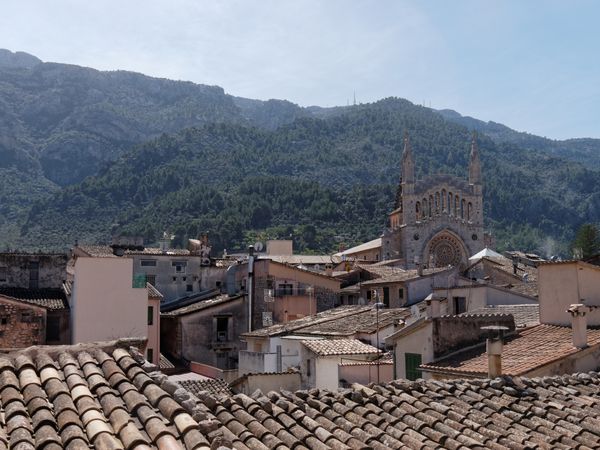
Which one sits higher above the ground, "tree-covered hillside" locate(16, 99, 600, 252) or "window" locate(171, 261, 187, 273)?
"tree-covered hillside" locate(16, 99, 600, 252)

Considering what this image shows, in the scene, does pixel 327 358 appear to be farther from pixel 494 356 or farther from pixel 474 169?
pixel 474 169

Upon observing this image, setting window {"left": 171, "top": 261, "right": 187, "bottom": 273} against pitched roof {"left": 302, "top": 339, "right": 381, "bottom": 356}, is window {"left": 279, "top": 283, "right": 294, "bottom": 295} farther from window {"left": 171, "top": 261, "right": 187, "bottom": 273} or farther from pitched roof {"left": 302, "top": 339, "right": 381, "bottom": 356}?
pitched roof {"left": 302, "top": 339, "right": 381, "bottom": 356}

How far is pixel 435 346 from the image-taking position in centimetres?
1928

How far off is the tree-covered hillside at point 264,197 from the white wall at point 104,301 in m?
83.0

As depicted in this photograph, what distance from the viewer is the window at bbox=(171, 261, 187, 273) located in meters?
50.5

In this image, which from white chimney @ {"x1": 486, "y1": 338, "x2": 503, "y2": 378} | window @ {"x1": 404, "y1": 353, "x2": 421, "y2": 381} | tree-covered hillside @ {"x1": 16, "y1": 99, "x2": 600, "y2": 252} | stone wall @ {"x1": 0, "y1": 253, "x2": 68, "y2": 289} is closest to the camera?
white chimney @ {"x1": 486, "y1": 338, "x2": 503, "y2": 378}

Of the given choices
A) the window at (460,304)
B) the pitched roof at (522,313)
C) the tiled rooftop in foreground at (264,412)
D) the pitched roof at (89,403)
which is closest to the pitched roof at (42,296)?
the window at (460,304)

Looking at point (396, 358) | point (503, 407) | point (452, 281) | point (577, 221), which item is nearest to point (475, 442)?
point (503, 407)

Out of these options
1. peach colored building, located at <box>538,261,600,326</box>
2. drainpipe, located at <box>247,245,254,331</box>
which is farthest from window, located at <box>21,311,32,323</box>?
peach colored building, located at <box>538,261,600,326</box>

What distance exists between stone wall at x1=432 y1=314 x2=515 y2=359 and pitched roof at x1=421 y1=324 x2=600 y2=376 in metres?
0.31

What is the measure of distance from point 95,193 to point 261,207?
34.6m

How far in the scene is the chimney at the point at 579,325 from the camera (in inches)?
635

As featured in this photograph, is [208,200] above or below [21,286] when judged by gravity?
above

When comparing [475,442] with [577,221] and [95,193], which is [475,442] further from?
[577,221]
